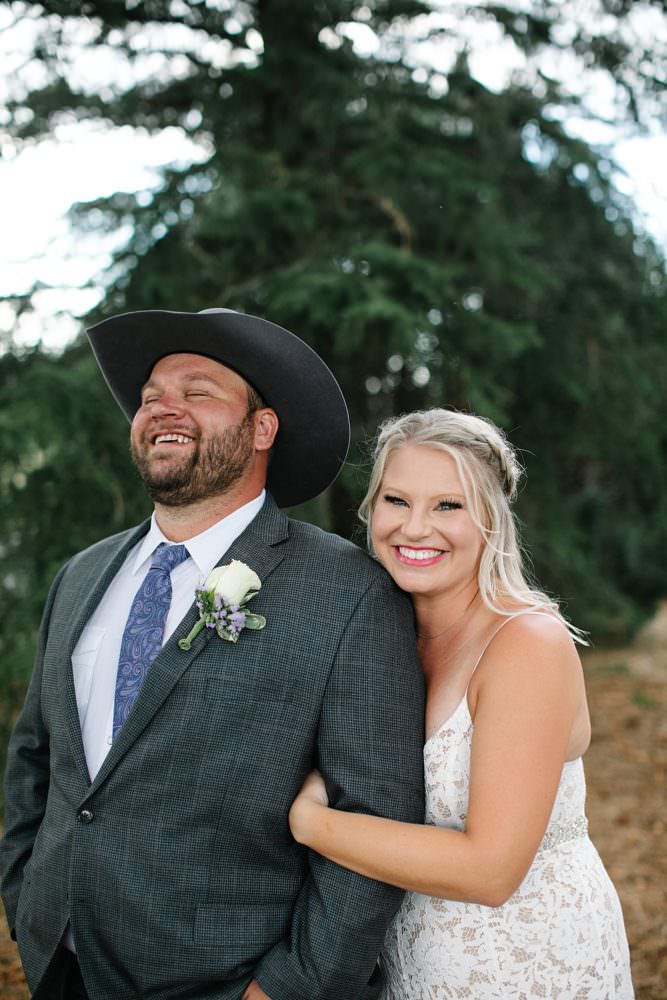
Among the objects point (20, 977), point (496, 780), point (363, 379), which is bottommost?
point (20, 977)

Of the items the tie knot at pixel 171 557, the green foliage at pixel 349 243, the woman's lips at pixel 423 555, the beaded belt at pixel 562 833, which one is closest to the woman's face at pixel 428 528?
the woman's lips at pixel 423 555

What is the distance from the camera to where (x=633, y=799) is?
589cm

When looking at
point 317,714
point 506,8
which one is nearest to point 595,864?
point 317,714

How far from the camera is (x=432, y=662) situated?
2.47 m

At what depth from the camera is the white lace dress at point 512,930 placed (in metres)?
2.18

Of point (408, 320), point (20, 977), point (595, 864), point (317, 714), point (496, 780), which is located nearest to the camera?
point (496, 780)

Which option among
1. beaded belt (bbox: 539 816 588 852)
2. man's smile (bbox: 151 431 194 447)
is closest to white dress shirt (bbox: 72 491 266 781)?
man's smile (bbox: 151 431 194 447)

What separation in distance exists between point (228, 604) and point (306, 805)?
50cm

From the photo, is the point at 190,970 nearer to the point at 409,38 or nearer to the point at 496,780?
the point at 496,780

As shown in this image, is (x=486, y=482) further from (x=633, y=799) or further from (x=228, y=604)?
(x=633, y=799)

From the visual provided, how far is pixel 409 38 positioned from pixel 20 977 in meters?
5.24

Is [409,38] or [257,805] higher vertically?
A: [409,38]

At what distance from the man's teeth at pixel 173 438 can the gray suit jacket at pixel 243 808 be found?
504 mm

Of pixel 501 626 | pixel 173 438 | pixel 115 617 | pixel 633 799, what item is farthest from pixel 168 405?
pixel 633 799
